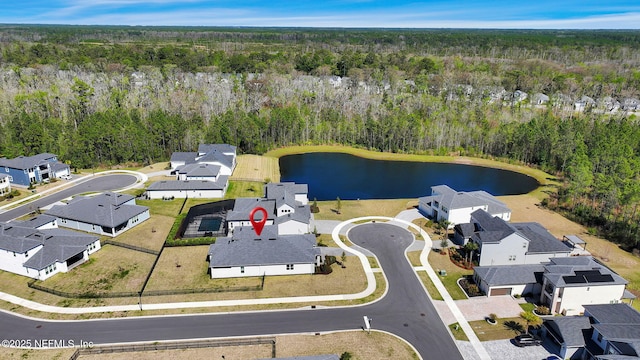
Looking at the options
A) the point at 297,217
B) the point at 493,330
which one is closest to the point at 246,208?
the point at 297,217

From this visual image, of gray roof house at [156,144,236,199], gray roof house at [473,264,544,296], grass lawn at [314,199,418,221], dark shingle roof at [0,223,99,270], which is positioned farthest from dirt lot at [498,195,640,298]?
dark shingle roof at [0,223,99,270]

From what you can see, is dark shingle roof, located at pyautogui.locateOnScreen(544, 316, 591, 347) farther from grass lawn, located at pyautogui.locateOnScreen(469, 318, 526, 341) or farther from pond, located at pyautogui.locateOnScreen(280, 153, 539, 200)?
pond, located at pyautogui.locateOnScreen(280, 153, 539, 200)

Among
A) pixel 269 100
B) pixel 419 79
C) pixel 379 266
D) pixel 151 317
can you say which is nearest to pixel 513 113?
pixel 419 79

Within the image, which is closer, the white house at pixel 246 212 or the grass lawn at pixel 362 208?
the white house at pixel 246 212

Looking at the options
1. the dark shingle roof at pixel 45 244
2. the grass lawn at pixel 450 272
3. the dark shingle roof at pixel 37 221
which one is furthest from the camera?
the dark shingle roof at pixel 37 221

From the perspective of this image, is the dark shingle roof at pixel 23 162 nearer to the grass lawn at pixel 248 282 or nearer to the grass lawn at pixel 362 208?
the grass lawn at pixel 248 282

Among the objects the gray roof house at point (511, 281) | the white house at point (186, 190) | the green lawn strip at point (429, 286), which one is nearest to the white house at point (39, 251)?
the white house at point (186, 190)

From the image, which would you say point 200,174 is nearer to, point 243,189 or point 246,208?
point 243,189
